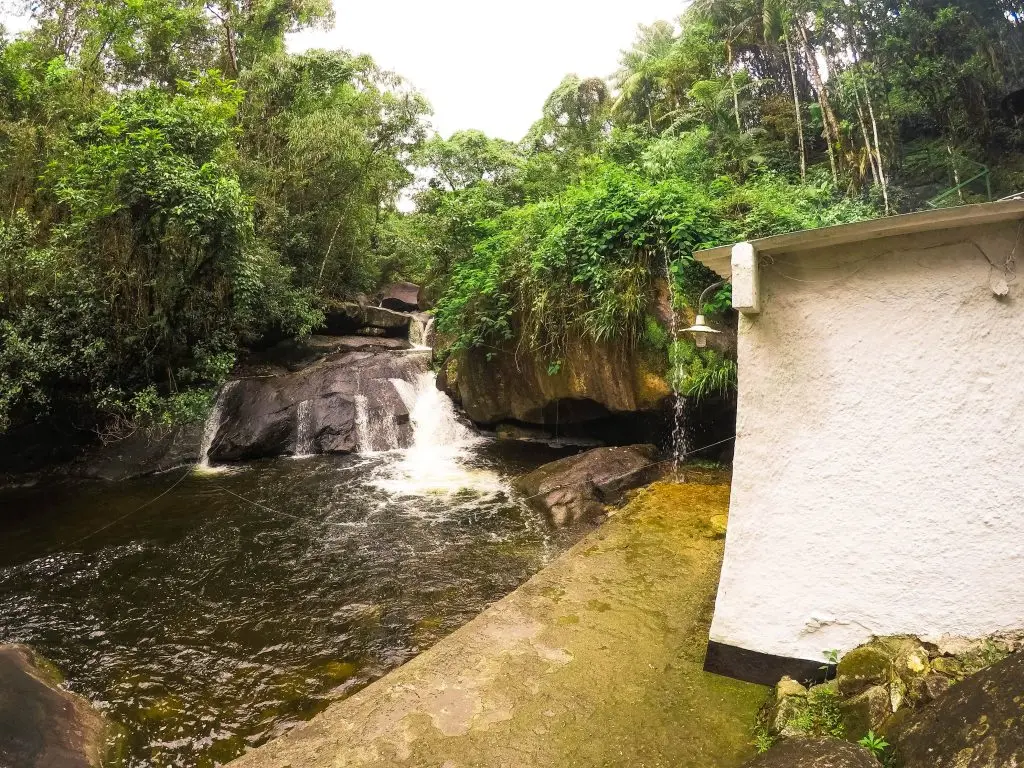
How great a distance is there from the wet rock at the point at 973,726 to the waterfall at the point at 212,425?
1176 cm

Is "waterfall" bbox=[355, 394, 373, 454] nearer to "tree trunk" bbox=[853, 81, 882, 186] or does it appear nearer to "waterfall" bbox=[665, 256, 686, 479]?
"waterfall" bbox=[665, 256, 686, 479]

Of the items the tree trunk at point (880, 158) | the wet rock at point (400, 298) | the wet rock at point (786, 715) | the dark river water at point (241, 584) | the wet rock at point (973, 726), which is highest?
the tree trunk at point (880, 158)

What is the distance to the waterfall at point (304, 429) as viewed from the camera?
11711 millimetres

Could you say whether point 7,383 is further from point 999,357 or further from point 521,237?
point 999,357

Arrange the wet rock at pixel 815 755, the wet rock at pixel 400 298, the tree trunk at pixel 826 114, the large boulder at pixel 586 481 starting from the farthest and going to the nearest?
the wet rock at pixel 400 298 → the tree trunk at pixel 826 114 → the large boulder at pixel 586 481 → the wet rock at pixel 815 755

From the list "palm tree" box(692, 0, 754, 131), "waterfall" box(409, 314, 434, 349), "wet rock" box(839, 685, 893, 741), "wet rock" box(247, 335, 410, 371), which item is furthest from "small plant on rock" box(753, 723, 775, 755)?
"waterfall" box(409, 314, 434, 349)

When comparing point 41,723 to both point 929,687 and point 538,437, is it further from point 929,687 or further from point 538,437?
point 538,437

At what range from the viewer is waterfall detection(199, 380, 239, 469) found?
441 inches

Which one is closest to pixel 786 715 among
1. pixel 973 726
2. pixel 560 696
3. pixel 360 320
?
pixel 973 726

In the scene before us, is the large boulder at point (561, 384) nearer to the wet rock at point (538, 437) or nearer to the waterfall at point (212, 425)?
the wet rock at point (538, 437)

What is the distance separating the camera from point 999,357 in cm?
271

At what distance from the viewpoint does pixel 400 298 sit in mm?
23266

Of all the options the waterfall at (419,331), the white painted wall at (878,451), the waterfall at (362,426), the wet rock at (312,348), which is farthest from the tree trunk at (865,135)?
the wet rock at (312,348)

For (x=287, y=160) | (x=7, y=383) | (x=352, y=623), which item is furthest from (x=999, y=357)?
(x=287, y=160)
